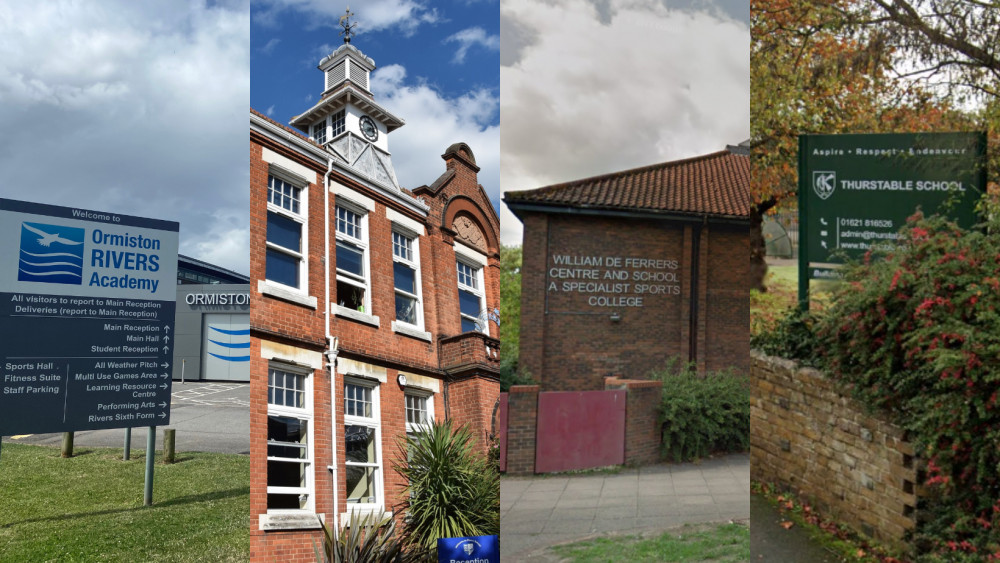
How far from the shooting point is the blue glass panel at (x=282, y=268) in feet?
13.6

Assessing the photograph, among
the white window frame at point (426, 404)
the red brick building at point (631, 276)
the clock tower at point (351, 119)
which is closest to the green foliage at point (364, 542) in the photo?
the white window frame at point (426, 404)

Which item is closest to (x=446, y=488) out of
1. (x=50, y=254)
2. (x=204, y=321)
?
(x=204, y=321)

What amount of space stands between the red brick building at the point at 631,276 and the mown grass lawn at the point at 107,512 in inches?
131

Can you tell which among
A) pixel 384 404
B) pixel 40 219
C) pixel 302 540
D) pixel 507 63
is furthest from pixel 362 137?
pixel 40 219

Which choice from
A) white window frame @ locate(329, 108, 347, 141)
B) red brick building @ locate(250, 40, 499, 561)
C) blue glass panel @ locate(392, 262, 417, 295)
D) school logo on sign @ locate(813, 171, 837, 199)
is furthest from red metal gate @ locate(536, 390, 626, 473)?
school logo on sign @ locate(813, 171, 837, 199)

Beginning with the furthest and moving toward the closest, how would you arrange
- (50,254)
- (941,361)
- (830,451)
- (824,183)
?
1. (824,183)
2. (830,451)
3. (50,254)
4. (941,361)

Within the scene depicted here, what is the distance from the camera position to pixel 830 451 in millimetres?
6082

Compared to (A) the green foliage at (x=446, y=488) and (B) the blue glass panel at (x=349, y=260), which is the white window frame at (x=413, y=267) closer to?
(B) the blue glass panel at (x=349, y=260)

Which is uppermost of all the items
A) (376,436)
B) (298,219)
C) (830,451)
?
(298,219)

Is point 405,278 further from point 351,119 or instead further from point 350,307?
point 351,119

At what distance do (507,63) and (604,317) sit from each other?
5.30 feet

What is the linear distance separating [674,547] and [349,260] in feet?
8.60

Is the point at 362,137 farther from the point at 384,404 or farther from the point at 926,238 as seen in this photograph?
the point at 926,238

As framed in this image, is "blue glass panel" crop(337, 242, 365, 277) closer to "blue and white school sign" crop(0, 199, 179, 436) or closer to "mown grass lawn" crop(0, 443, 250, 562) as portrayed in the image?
"blue and white school sign" crop(0, 199, 179, 436)
